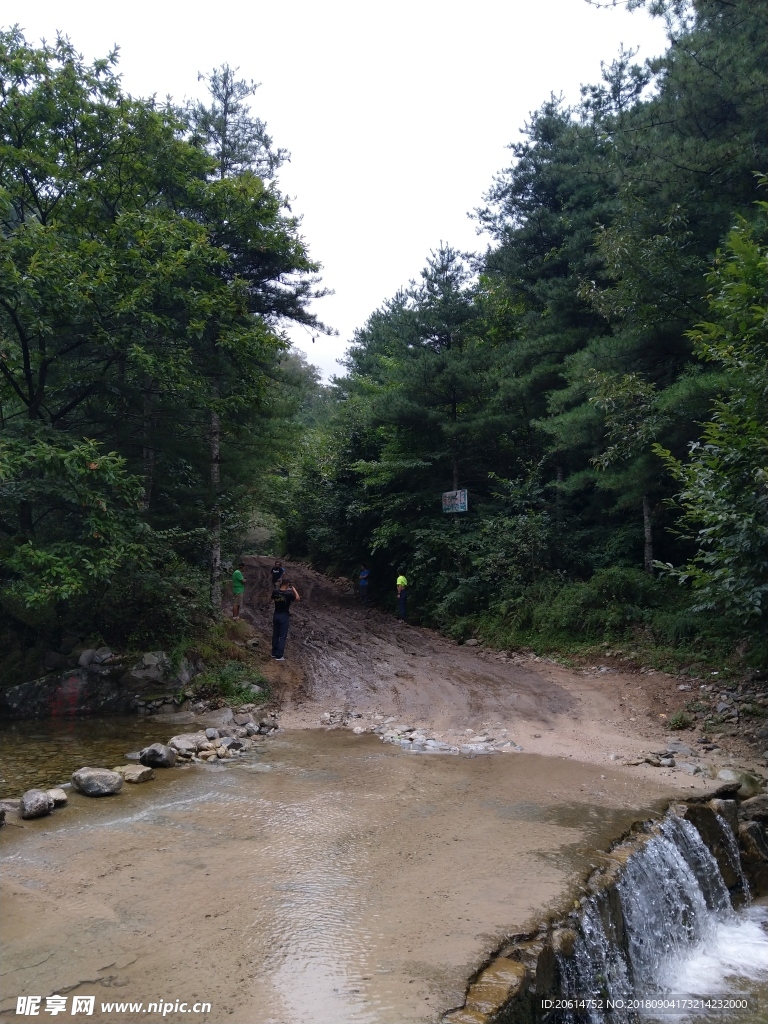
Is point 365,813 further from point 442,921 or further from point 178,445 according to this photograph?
point 178,445

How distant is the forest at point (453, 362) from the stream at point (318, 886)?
12.0 ft

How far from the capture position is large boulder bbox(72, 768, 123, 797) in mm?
7008

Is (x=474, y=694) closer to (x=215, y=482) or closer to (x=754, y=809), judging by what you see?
(x=754, y=809)

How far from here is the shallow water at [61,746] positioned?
780 centimetres

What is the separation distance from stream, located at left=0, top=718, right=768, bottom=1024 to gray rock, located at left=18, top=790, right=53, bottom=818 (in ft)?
0.36

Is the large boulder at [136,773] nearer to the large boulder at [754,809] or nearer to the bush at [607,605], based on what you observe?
the large boulder at [754,809]

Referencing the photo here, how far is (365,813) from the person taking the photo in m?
6.55

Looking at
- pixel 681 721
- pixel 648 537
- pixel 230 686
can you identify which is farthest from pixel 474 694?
pixel 648 537

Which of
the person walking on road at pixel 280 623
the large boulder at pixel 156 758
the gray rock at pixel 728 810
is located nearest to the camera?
the gray rock at pixel 728 810

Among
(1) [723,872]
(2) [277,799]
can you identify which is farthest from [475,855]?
(1) [723,872]

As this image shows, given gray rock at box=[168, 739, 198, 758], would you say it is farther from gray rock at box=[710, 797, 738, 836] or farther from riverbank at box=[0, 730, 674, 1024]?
gray rock at box=[710, 797, 738, 836]

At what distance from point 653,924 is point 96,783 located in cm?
550

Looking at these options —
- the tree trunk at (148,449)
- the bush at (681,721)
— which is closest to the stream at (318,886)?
the bush at (681,721)

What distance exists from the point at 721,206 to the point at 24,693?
47.9 feet
